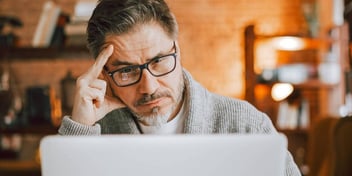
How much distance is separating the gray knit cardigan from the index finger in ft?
0.28

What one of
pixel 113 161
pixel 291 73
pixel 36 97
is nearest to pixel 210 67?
pixel 113 161

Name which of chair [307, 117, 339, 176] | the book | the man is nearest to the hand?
the man

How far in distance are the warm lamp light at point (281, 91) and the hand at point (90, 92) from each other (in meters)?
1.45

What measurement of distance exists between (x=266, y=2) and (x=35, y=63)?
4.18ft

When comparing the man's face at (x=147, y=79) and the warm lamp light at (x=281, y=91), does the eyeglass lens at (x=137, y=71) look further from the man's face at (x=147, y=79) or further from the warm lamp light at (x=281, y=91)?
the warm lamp light at (x=281, y=91)

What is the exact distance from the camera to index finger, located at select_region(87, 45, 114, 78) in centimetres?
118

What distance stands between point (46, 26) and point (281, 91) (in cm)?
142

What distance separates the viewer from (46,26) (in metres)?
2.28

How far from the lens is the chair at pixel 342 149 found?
190cm

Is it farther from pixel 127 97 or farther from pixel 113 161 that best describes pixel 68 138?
pixel 127 97

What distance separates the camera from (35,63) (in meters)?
2.54

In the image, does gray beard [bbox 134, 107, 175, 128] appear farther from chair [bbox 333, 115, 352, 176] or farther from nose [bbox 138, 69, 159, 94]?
chair [bbox 333, 115, 352, 176]

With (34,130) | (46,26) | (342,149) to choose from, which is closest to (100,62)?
(342,149)

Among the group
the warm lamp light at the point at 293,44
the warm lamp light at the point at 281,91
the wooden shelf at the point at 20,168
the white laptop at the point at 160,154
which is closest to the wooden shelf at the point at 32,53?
the wooden shelf at the point at 20,168
